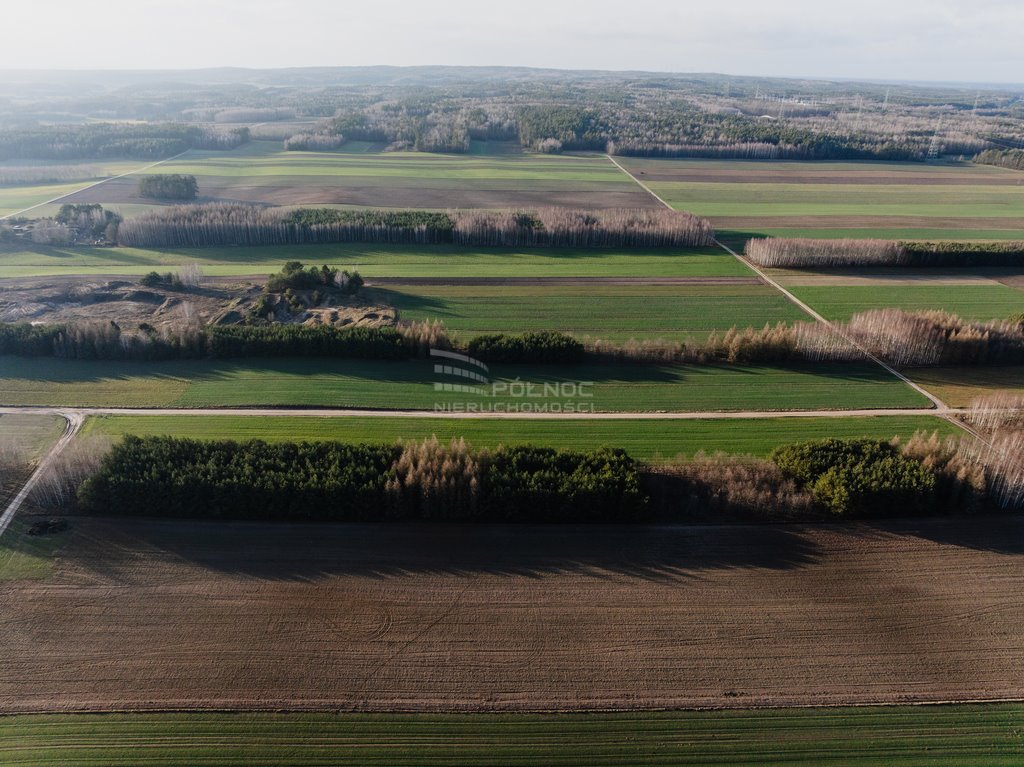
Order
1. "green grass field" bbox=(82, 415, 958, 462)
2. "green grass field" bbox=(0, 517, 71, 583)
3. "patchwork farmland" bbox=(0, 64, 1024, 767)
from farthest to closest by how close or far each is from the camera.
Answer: "green grass field" bbox=(82, 415, 958, 462)
"green grass field" bbox=(0, 517, 71, 583)
"patchwork farmland" bbox=(0, 64, 1024, 767)

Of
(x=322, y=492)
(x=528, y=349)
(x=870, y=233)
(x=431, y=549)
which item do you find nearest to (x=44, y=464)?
(x=322, y=492)

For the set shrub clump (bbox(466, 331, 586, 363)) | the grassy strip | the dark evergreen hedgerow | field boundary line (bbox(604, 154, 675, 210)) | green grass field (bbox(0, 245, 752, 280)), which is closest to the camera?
the dark evergreen hedgerow

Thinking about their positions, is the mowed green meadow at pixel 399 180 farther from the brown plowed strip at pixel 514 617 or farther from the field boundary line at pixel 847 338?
the brown plowed strip at pixel 514 617

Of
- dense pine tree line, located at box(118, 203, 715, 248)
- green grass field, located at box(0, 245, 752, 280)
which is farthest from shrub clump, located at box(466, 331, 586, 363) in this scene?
dense pine tree line, located at box(118, 203, 715, 248)

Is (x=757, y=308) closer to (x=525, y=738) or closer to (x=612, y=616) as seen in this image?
(x=612, y=616)

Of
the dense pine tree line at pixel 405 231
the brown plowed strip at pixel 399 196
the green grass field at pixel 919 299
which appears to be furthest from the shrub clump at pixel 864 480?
the brown plowed strip at pixel 399 196

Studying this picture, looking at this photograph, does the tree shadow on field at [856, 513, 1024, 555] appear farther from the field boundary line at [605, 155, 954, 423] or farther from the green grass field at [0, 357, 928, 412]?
the green grass field at [0, 357, 928, 412]

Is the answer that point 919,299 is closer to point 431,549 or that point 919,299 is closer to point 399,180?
point 431,549

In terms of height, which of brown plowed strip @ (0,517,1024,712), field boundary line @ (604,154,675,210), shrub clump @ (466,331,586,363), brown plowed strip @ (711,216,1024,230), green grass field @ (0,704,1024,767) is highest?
field boundary line @ (604,154,675,210)
